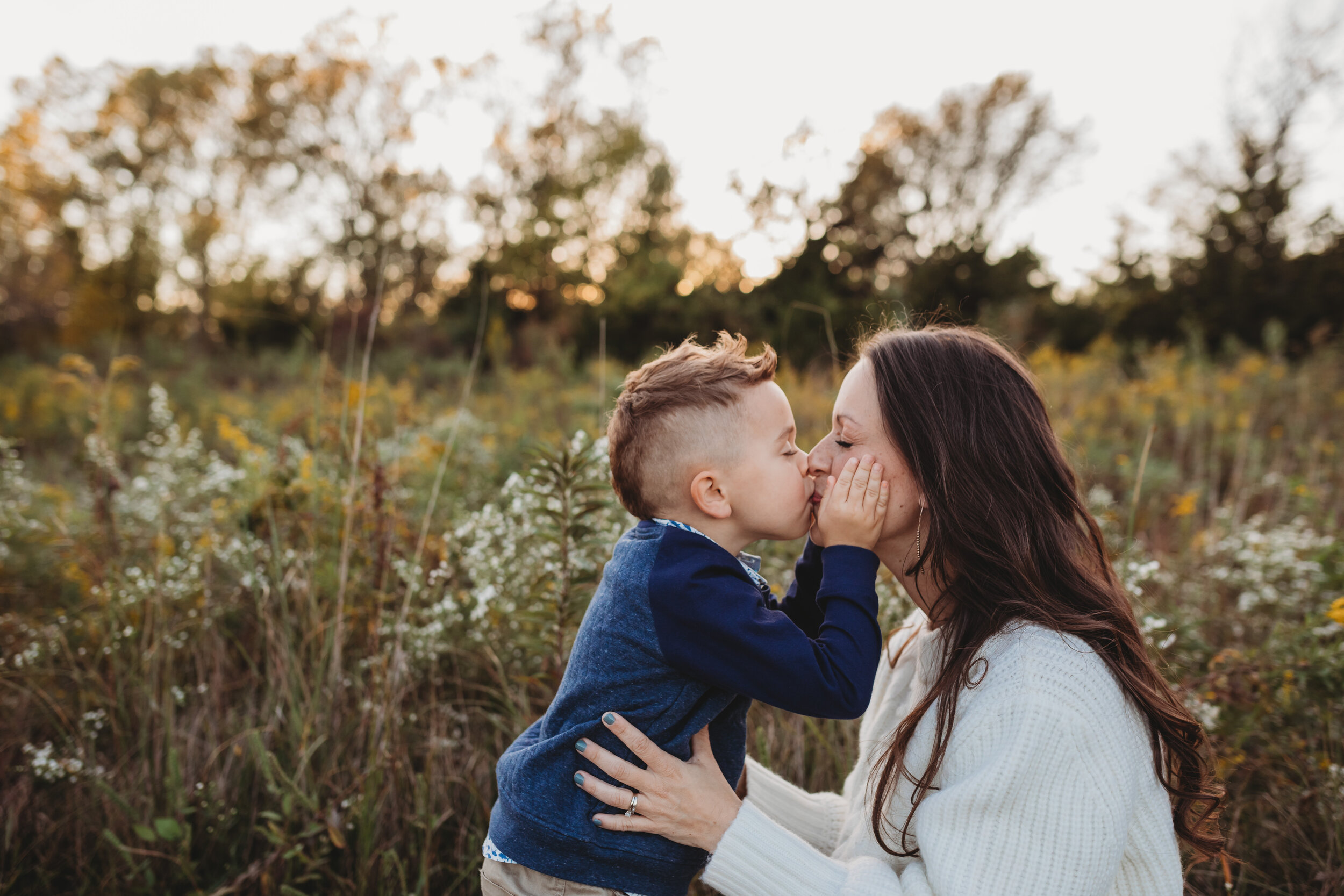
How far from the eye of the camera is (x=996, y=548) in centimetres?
151

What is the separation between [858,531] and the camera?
1552mm

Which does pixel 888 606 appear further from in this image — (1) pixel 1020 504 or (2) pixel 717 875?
(2) pixel 717 875

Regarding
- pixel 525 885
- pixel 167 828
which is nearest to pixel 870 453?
pixel 525 885

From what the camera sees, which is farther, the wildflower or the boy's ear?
the wildflower

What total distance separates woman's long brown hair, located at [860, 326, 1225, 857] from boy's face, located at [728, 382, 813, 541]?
0.24m

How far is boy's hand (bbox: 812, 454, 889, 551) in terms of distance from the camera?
1553 millimetres

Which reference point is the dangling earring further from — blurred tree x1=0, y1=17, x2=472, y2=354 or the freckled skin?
blurred tree x1=0, y1=17, x2=472, y2=354

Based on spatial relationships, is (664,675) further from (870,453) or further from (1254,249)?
(1254,249)

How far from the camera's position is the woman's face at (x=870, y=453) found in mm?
1636

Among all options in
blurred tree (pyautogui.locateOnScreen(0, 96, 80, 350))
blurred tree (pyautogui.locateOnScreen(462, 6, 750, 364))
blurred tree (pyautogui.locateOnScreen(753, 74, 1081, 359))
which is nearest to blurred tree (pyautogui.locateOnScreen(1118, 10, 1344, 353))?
blurred tree (pyautogui.locateOnScreen(753, 74, 1081, 359))

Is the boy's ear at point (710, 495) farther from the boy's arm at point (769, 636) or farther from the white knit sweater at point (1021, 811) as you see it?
the white knit sweater at point (1021, 811)

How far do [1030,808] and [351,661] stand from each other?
7.98 feet

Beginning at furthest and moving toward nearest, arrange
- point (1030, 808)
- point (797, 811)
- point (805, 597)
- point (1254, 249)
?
point (1254, 249)
point (797, 811)
point (805, 597)
point (1030, 808)

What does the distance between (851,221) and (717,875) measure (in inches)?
725
